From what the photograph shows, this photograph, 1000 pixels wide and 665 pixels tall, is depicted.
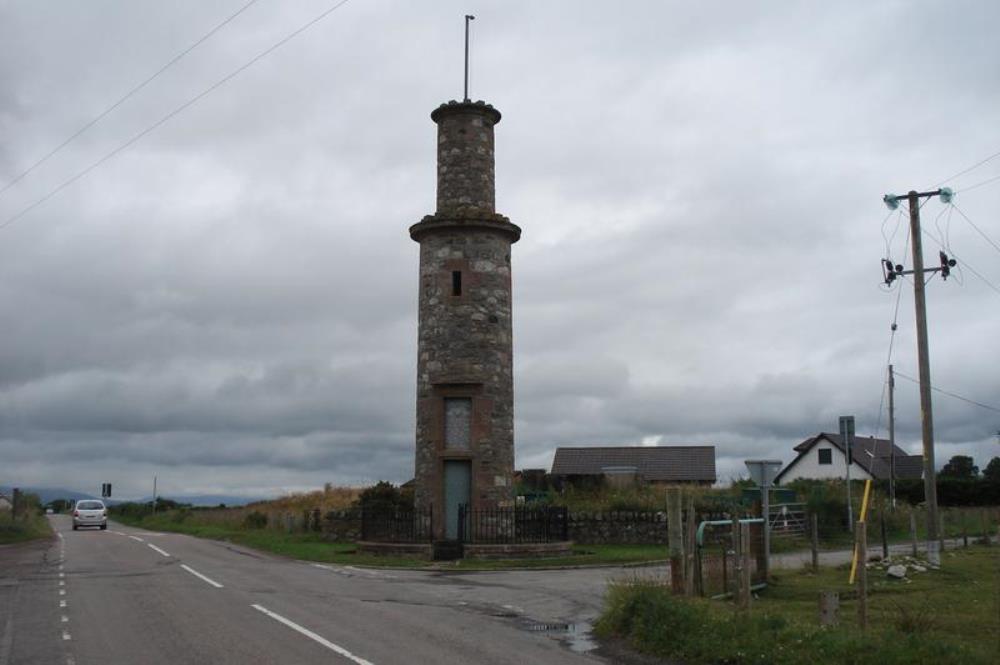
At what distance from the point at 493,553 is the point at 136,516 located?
51.9 metres

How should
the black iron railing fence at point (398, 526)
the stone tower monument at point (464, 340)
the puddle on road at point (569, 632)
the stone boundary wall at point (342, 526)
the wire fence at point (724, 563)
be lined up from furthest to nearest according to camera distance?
the stone boundary wall at point (342, 526), the stone tower monument at point (464, 340), the black iron railing fence at point (398, 526), the wire fence at point (724, 563), the puddle on road at point (569, 632)

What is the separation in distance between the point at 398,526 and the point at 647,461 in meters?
38.6

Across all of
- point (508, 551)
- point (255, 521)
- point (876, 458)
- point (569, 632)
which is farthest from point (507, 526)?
point (876, 458)

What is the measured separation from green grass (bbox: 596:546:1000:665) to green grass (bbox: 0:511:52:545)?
27.4 m

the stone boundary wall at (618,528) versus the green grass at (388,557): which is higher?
the stone boundary wall at (618,528)

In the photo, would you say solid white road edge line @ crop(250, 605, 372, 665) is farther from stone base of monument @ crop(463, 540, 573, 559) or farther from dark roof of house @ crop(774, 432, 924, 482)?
dark roof of house @ crop(774, 432, 924, 482)

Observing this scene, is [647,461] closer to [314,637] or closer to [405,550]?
[405,550]

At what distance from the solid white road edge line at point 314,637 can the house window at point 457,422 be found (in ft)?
42.2

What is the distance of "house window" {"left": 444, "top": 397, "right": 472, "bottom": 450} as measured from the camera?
89.5ft

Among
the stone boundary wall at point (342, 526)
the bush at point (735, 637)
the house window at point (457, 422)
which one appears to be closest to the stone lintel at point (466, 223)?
the house window at point (457, 422)

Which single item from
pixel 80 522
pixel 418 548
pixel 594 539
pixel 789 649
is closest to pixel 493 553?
pixel 418 548

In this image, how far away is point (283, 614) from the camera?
1386 centimetres

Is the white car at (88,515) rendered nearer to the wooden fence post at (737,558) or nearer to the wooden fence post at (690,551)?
the wooden fence post at (690,551)

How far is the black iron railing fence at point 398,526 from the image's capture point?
27047mm
